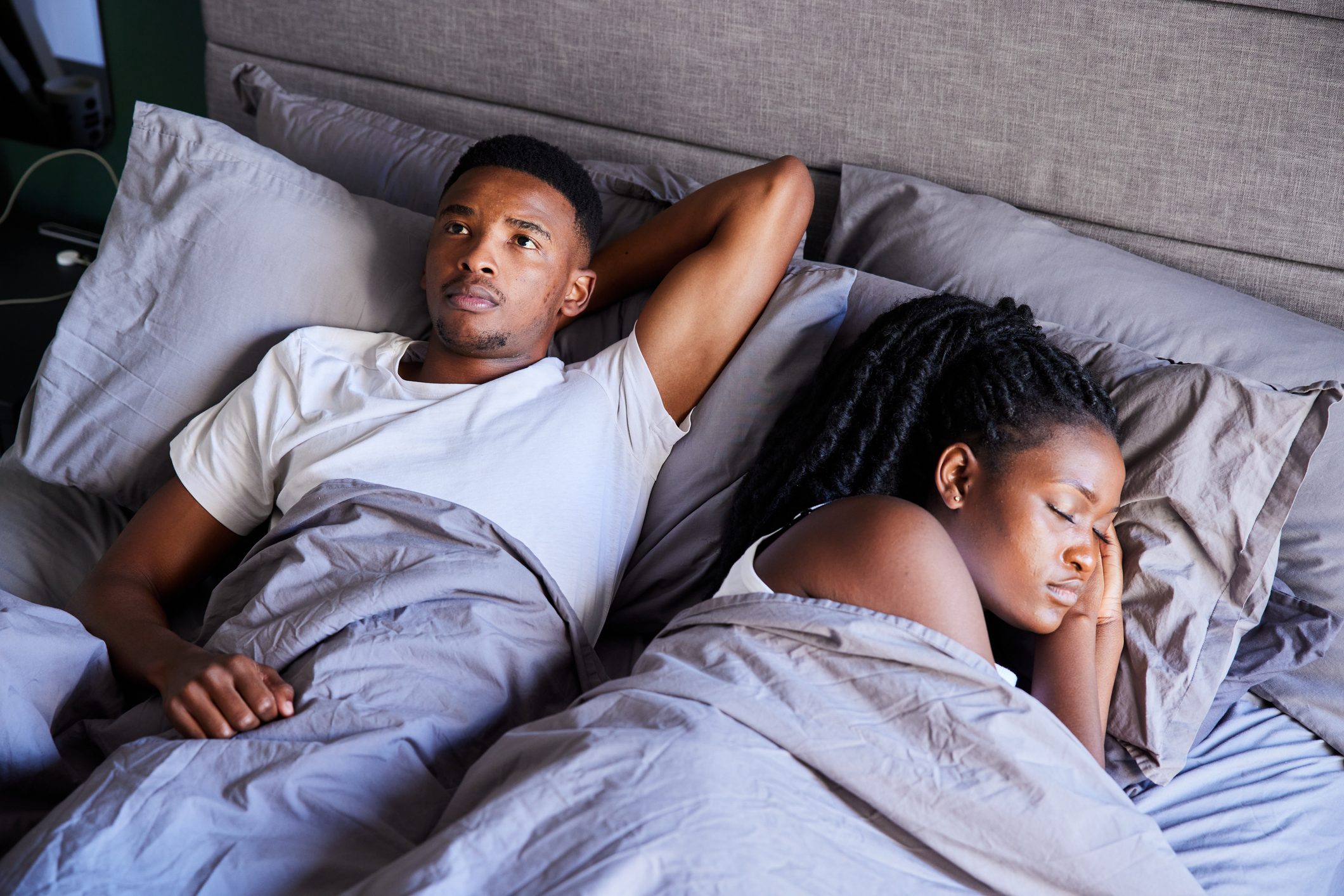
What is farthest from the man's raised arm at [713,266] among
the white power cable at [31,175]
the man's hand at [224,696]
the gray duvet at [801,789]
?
the white power cable at [31,175]

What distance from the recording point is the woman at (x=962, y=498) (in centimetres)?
99

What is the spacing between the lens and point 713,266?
1359 mm

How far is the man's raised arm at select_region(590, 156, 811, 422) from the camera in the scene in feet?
4.43

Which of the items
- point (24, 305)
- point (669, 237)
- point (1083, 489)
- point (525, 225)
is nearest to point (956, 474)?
point (1083, 489)

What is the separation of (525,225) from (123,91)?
1653 millimetres

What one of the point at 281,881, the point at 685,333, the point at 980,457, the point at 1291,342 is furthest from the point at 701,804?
the point at 1291,342

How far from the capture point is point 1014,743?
89 centimetres

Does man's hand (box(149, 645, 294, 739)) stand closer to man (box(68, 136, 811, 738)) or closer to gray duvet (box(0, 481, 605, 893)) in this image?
gray duvet (box(0, 481, 605, 893))

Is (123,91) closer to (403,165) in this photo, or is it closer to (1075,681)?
(403,165)

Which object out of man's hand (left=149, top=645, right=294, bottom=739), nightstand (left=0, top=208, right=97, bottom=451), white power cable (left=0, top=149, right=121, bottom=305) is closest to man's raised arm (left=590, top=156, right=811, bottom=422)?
man's hand (left=149, top=645, right=294, bottom=739)

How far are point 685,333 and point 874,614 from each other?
54 centimetres

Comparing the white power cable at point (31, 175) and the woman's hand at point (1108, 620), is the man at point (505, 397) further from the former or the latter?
the white power cable at point (31, 175)

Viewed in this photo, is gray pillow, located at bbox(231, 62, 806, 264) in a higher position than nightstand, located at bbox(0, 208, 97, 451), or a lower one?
higher

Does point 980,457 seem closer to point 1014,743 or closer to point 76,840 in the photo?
point 1014,743
